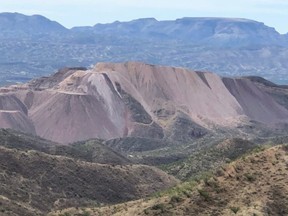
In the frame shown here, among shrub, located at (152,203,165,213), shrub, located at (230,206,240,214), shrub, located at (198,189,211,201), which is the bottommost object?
shrub, located at (152,203,165,213)

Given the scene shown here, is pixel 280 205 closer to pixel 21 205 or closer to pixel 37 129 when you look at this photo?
pixel 21 205

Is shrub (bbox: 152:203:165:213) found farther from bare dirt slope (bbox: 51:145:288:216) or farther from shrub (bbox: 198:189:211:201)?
shrub (bbox: 198:189:211:201)

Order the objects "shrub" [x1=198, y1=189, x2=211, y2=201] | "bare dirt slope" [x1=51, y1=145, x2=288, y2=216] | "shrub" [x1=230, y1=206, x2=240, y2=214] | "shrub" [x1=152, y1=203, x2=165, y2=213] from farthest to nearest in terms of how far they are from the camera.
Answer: "shrub" [x1=198, y1=189, x2=211, y2=201], "shrub" [x1=152, y1=203, x2=165, y2=213], "bare dirt slope" [x1=51, y1=145, x2=288, y2=216], "shrub" [x1=230, y1=206, x2=240, y2=214]

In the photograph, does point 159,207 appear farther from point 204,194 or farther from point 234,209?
point 234,209

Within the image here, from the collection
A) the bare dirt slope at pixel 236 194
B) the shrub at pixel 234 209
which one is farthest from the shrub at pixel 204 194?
the shrub at pixel 234 209

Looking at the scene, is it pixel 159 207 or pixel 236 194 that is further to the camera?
pixel 236 194

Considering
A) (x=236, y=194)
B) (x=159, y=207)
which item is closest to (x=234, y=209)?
(x=236, y=194)

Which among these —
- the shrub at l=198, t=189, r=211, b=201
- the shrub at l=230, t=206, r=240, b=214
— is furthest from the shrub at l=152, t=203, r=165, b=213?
the shrub at l=230, t=206, r=240, b=214

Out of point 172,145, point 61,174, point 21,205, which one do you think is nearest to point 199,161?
point 61,174
